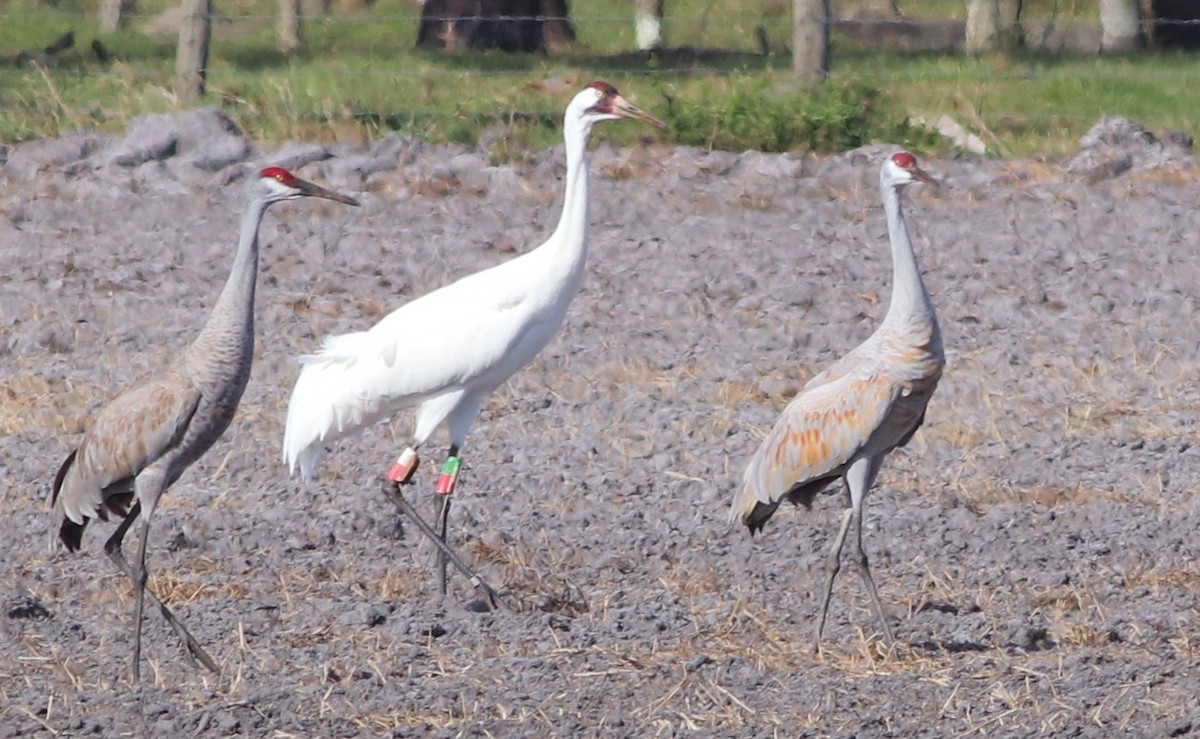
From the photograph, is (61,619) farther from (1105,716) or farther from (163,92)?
(163,92)

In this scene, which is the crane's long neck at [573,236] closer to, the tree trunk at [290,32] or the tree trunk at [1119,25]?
the tree trunk at [290,32]

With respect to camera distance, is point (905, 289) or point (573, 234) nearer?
point (905, 289)

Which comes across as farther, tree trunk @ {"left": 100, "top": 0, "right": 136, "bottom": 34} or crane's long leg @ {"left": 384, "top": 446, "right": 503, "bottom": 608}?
tree trunk @ {"left": 100, "top": 0, "right": 136, "bottom": 34}

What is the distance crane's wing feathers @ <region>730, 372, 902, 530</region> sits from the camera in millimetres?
5805

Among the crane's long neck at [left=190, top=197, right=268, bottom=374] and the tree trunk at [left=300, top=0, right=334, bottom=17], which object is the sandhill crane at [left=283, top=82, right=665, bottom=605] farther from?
the tree trunk at [left=300, top=0, right=334, bottom=17]

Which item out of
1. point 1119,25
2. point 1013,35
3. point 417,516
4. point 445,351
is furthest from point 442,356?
point 1119,25

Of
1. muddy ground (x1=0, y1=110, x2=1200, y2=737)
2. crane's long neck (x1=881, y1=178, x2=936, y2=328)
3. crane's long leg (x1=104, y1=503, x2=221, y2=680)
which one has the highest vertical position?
crane's long neck (x1=881, y1=178, x2=936, y2=328)

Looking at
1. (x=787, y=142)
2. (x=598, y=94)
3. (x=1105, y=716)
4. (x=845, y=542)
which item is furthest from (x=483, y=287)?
(x=787, y=142)

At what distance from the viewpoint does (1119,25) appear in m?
23.8

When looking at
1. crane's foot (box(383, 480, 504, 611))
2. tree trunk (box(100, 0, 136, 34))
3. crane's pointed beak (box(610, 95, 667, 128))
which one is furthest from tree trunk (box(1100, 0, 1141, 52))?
crane's foot (box(383, 480, 504, 611))

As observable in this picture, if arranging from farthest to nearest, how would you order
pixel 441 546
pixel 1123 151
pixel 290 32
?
pixel 290 32 → pixel 1123 151 → pixel 441 546

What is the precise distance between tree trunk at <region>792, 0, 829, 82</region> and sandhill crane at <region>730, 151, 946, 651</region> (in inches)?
291

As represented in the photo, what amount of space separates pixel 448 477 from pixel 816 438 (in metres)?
1.29

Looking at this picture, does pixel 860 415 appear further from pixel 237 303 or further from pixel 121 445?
pixel 121 445
